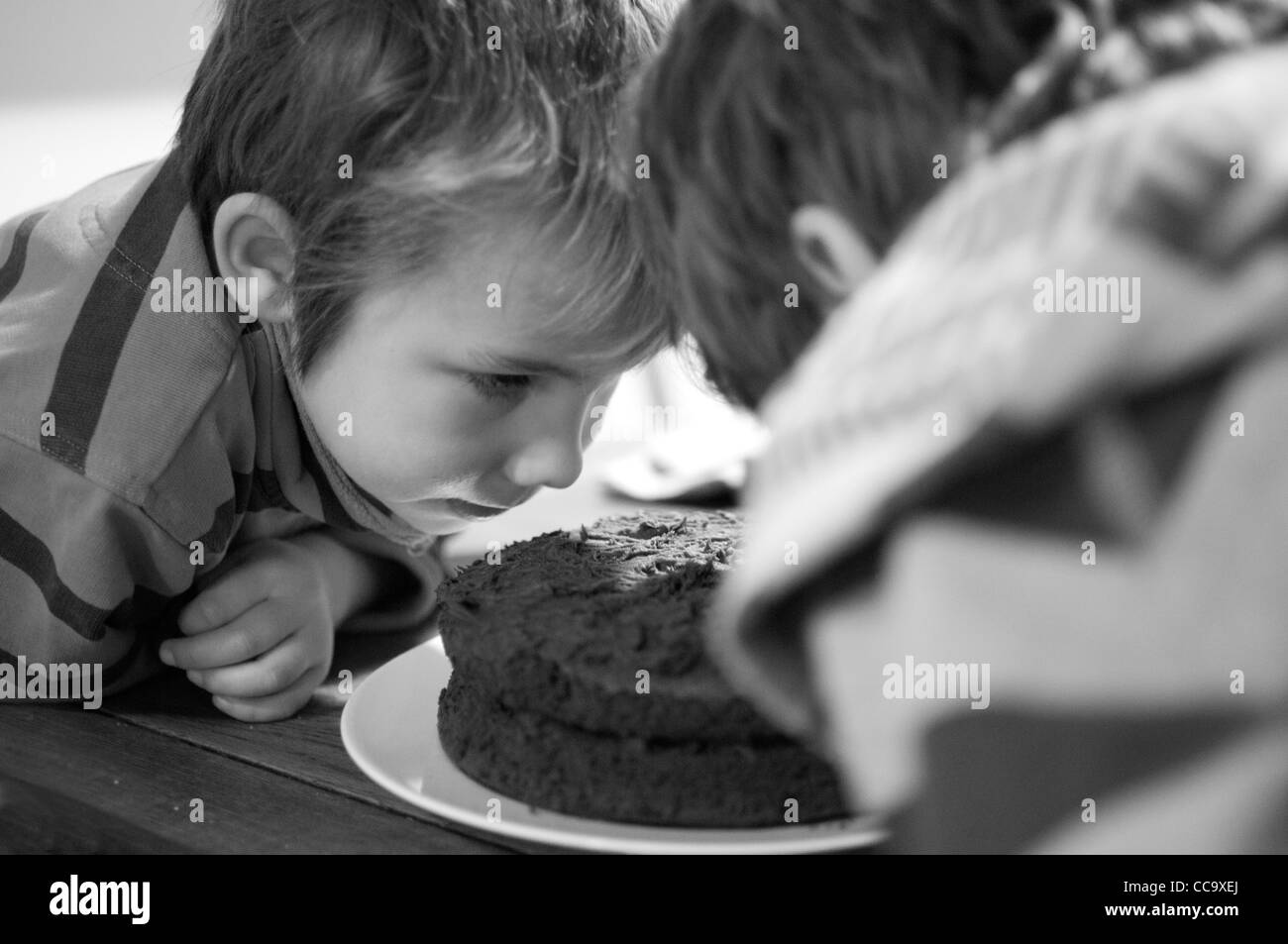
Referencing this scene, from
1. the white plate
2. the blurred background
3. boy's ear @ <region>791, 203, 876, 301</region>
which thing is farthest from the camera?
the blurred background

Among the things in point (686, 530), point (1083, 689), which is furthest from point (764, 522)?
point (686, 530)

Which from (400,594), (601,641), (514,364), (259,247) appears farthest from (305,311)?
(601,641)

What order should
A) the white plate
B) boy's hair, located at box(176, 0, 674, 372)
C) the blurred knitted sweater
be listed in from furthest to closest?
boy's hair, located at box(176, 0, 674, 372) < the white plate < the blurred knitted sweater

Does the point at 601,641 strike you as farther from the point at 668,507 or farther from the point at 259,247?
the point at 668,507

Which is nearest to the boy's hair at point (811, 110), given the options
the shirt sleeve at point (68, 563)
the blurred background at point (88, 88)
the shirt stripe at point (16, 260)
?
the shirt sleeve at point (68, 563)

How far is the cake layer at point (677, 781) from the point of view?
59cm

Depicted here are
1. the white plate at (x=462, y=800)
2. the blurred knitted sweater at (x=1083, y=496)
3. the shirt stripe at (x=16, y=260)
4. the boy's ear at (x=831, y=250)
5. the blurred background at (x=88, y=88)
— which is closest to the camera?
the blurred knitted sweater at (x=1083, y=496)

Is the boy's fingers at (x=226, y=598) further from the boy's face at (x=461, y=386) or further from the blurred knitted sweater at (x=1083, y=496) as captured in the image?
the blurred knitted sweater at (x=1083, y=496)

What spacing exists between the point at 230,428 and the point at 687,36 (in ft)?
1.83

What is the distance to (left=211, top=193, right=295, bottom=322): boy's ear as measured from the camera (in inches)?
34.2

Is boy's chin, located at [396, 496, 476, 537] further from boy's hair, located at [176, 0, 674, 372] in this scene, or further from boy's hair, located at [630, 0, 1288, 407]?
boy's hair, located at [630, 0, 1288, 407]

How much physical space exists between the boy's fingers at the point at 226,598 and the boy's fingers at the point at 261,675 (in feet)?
0.14

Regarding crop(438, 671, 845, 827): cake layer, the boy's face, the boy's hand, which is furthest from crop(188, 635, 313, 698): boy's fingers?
crop(438, 671, 845, 827): cake layer

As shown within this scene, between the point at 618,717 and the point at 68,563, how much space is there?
1.44 ft
